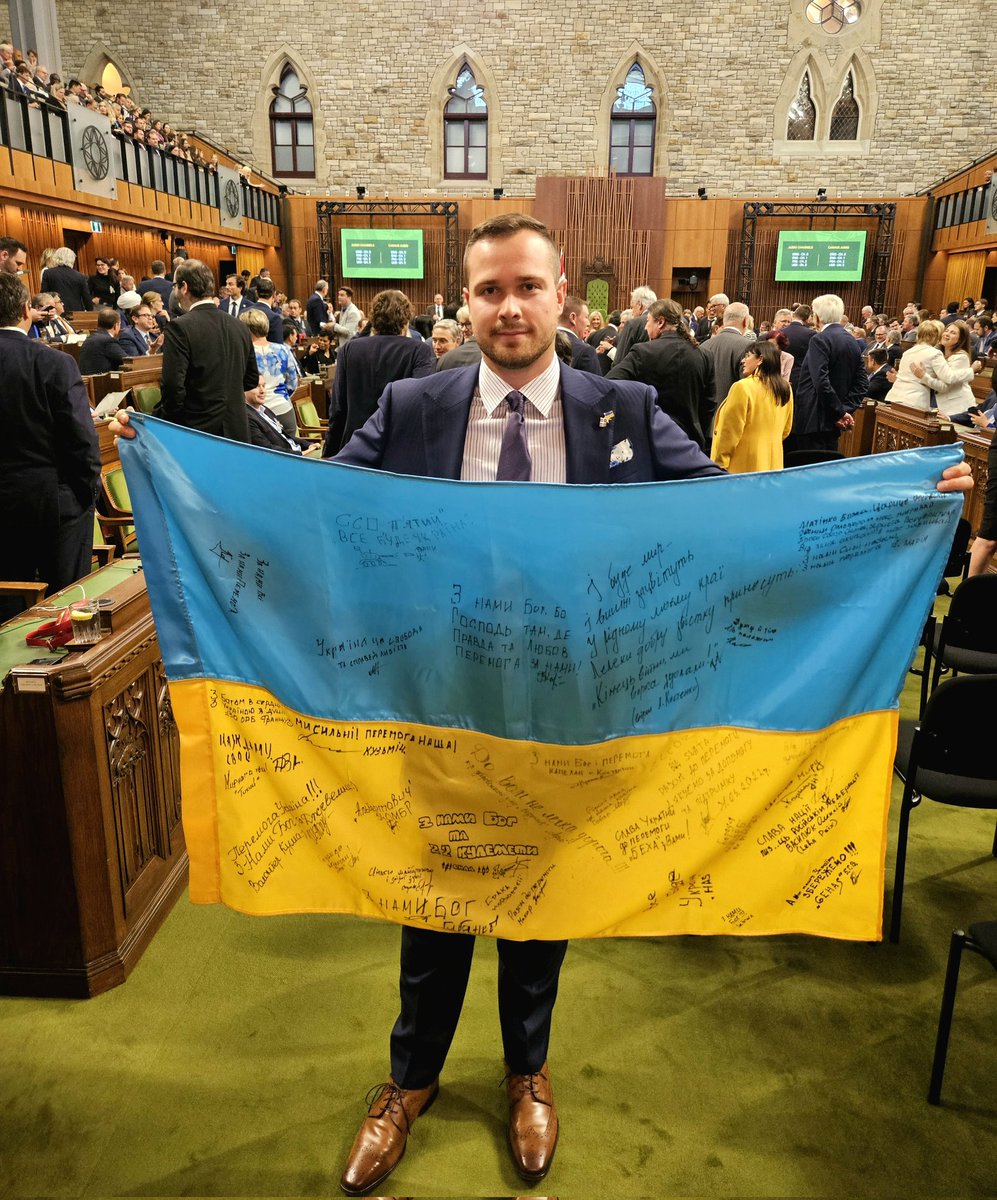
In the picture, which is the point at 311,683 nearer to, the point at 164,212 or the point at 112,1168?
the point at 112,1168

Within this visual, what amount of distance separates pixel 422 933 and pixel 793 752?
30.3 inches

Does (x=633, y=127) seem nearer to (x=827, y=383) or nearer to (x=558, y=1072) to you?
(x=827, y=383)

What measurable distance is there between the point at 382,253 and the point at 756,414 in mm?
14736

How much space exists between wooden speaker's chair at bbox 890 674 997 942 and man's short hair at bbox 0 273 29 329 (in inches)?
129

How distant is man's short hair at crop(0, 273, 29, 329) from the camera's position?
3.28 m

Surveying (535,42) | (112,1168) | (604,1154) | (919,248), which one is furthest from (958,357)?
(535,42)

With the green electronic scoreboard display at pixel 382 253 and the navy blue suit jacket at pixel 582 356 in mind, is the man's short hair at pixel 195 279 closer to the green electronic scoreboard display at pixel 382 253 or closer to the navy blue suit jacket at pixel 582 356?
the navy blue suit jacket at pixel 582 356

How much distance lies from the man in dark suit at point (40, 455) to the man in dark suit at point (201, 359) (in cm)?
106

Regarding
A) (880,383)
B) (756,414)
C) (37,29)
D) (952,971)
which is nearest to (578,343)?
(756,414)

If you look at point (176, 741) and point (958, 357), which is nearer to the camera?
point (176, 741)

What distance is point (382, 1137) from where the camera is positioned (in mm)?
1858

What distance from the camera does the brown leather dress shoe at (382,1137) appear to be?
5.95 feet

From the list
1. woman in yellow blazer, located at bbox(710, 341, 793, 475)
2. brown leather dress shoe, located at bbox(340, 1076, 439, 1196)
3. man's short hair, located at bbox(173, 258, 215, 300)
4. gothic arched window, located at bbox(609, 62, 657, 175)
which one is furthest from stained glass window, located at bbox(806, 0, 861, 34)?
brown leather dress shoe, located at bbox(340, 1076, 439, 1196)

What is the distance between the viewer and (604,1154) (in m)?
1.92
